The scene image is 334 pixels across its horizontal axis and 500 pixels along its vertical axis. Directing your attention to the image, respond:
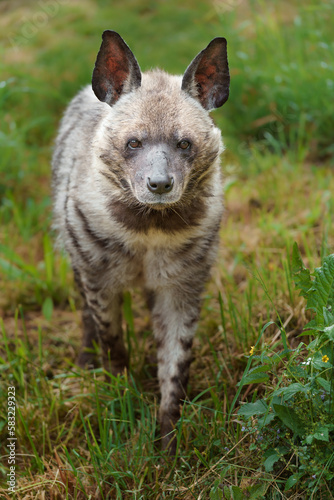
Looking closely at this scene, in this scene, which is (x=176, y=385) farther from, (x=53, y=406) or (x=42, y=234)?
(x=42, y=234)

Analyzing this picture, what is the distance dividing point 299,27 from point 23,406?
366 centimetres

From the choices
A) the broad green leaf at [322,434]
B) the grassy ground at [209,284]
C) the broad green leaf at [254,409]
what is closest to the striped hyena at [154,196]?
the grassy ground at [209,284]

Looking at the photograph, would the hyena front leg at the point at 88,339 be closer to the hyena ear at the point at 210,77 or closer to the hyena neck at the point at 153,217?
the hyena neck at the point at 153,217

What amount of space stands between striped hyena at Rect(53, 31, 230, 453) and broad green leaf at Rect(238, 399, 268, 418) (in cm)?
51

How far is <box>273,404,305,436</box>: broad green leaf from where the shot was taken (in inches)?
85.3

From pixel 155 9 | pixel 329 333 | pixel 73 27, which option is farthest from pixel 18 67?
pixel 329 333

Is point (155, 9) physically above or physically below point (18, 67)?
above

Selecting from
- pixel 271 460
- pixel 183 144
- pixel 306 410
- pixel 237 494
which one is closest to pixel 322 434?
pixel 306 410

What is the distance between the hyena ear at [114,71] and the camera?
262 cm

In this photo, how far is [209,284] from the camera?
12.3 ft

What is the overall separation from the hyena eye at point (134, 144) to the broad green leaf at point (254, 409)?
44.3 inches

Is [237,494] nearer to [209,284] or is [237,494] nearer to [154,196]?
[154,196]

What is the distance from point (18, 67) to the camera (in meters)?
5.76

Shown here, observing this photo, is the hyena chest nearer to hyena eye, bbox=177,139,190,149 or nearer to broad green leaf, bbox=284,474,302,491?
hyena eye, bbox=177,139,190,149
